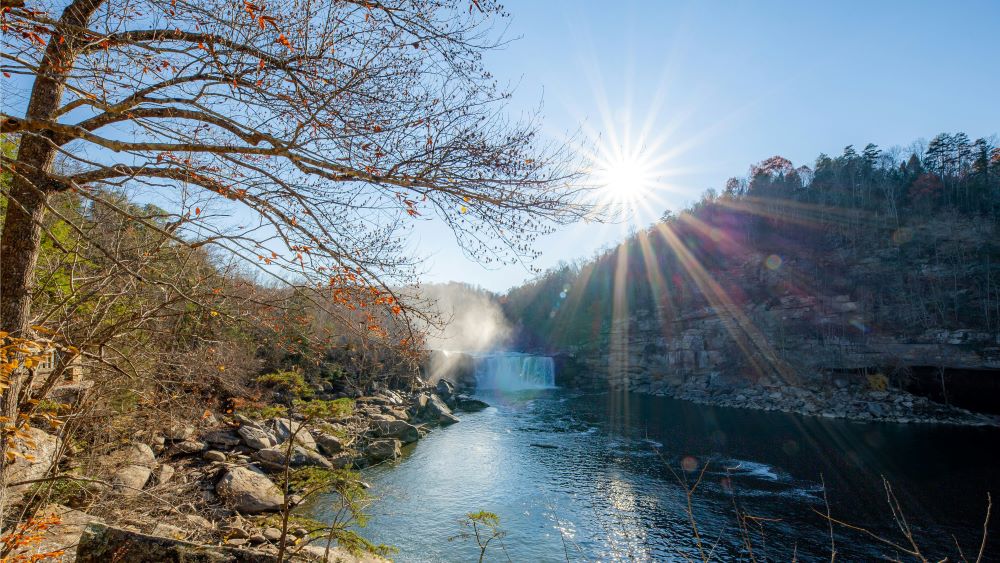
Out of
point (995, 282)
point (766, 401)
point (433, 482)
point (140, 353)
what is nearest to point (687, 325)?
point (766, 401)

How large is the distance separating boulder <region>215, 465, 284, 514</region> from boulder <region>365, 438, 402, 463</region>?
4.78 m

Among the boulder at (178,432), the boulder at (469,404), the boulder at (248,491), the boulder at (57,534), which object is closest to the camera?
the boulder at (57,534)

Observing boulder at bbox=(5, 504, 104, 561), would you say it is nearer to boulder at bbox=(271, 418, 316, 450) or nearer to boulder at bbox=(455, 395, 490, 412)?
boulder at bbox=(271, 418, 316, 450)

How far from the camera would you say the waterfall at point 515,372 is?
40.4 meters

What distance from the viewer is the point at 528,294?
71.6 metres

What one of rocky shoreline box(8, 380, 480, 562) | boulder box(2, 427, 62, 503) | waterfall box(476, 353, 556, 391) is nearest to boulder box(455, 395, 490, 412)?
rocky shoreline box(8, 380, 480, 562)

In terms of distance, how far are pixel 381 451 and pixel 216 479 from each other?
5.73 meters

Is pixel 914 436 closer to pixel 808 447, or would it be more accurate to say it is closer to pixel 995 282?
pixel 808 447

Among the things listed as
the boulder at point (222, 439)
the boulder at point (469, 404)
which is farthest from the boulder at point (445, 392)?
the boulder at point (222, 439)

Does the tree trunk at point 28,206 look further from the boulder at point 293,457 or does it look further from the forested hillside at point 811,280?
the forested hillside at point 811,280

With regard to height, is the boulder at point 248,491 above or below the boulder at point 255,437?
below

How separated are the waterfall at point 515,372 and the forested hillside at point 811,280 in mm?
6873

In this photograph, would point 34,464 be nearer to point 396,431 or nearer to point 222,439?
point 222,439

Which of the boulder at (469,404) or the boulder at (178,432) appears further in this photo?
the boulder at (469,404)
